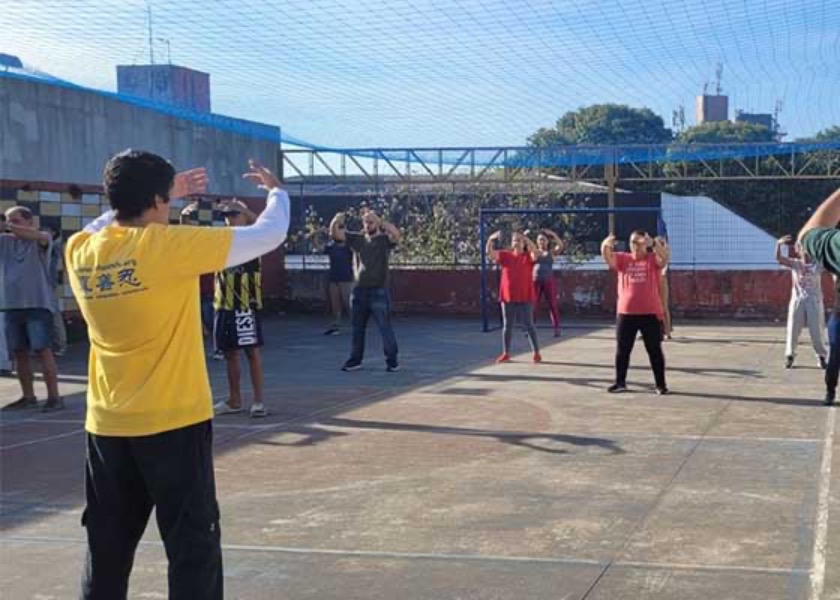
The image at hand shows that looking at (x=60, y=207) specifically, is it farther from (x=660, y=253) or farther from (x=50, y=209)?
(x=660, y=253)

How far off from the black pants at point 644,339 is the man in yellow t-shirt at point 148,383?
7.36 metres

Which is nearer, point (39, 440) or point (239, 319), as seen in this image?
point (39, 440)

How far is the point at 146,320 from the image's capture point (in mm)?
3557

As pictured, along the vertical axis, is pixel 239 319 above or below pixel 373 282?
below

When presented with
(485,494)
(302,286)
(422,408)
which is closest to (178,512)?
(485,494)

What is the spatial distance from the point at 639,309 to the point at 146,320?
7.65m

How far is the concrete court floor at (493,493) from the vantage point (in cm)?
489

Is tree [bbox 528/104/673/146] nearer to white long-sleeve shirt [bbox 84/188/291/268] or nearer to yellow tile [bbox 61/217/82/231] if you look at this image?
yellow tile [bbox 61/217/82/231]

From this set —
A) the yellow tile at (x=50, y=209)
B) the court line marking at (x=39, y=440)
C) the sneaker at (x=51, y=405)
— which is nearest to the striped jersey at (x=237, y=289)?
the court line marking at (x=39, y=440)

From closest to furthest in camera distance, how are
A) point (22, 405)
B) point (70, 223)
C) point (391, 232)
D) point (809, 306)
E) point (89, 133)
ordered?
point (22, 405) → point (391, 232) → point (809, 306) → point (70, 223) → point (89, 133)

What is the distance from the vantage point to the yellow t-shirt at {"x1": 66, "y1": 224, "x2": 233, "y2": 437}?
3.54m

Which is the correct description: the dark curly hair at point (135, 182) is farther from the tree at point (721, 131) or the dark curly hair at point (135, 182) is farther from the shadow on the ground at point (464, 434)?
the tree at point (721, 131)

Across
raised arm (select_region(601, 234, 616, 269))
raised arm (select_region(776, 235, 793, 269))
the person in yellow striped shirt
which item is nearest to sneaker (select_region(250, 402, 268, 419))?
the person in yellow striped shirt

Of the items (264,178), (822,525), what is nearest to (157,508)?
(264,178)
